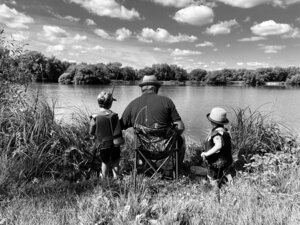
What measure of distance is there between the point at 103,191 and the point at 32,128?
5.57 feet

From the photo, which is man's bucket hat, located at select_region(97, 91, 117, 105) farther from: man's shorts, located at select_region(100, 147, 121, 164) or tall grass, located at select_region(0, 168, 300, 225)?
tall grass, located at select_region(0, 168, 300, 225)

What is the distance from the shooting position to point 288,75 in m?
94.2

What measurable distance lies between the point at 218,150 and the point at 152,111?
3.30ft

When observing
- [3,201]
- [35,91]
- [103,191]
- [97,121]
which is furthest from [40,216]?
[35,91]

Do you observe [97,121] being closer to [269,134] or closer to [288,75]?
[269,134]

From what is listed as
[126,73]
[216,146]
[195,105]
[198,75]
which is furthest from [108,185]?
[198,75]

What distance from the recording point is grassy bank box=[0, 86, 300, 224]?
2045 millimetres

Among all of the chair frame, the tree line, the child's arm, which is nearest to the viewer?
the child's arm

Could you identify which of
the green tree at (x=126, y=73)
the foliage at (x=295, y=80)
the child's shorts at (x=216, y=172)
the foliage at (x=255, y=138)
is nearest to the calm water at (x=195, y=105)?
the foliage at (x=255, y=138)

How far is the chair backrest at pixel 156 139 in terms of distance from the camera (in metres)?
3.27

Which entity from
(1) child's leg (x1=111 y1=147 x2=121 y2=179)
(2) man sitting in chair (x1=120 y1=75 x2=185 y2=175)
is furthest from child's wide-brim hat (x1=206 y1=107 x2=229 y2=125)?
(1) child's leg (x1=111 y1=147 x2=121 y2=179)

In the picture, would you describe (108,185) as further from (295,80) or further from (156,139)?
(295,80)

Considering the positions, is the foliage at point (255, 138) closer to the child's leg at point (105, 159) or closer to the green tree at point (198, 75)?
the child's leg at point (105, 159)

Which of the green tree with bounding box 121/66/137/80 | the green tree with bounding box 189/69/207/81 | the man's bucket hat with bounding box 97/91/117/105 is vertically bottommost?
the man's bucket hat with bounding box 97/91/117/105
